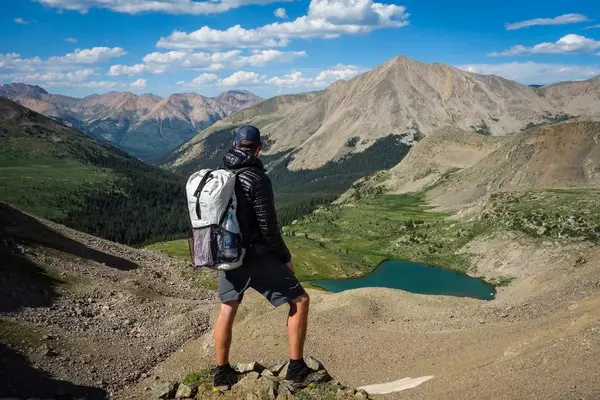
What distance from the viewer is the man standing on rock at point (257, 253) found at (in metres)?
12.1

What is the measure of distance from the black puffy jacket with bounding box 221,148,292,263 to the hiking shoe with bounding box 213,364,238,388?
14.5 feet

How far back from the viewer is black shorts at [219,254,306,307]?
41.6 feet

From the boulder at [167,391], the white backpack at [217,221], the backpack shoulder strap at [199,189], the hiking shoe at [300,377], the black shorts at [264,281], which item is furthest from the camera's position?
the boulder at [167,391]

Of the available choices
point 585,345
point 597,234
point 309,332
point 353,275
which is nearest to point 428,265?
point 353,275

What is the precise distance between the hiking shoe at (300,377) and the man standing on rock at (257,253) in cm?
86

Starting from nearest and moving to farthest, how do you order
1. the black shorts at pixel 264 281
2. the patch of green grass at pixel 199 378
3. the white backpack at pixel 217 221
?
the white backpack at pixel 217 221 → the black shorts at pixel 264 281 → the patch of green grass at pixel 199 378

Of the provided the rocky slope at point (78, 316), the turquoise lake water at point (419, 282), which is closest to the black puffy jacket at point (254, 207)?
the rocky slope at point (78, 316)

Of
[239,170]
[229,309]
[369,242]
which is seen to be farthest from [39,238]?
[369,242]

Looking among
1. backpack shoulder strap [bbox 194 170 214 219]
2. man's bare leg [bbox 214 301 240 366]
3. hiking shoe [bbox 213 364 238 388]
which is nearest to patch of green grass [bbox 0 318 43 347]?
hiking shoe [bbox 213 364 238 388]

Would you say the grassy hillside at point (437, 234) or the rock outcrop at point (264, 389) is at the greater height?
the rock outcrop at point (264, 389)

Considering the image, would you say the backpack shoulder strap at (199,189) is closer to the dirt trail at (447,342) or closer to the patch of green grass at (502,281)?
the dirt trail at (447,342)

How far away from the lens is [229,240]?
463 inches

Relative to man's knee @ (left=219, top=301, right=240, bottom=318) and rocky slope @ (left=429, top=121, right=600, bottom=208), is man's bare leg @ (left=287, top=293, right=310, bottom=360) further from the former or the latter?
rocky slope @ (left=429, top=121, right=600, bottom=208)

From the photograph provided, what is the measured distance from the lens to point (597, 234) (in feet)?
348
